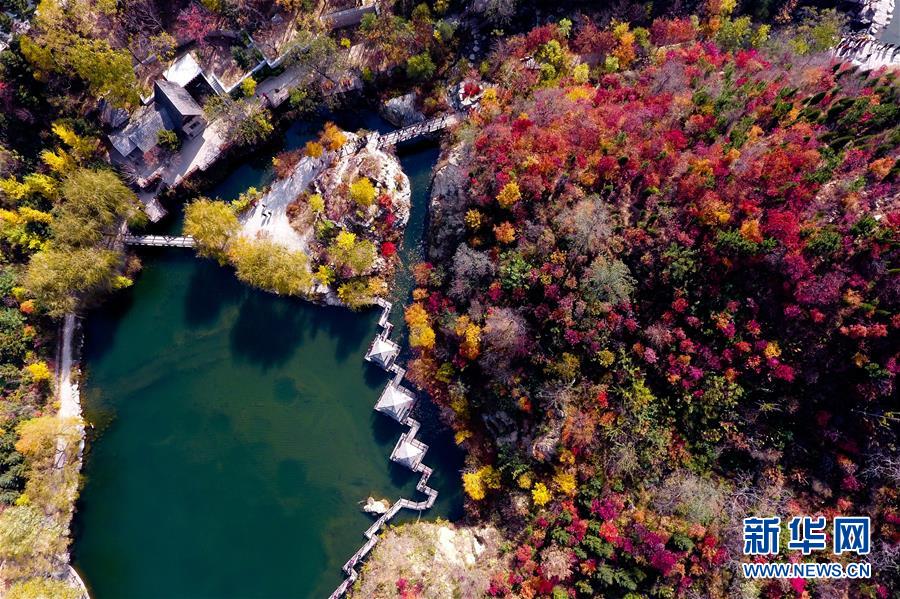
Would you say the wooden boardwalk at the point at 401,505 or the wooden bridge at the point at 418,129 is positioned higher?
the wooden bridge at the point at 418,129

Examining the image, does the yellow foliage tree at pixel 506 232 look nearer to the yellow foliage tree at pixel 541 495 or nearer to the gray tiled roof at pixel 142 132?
the yellow foliage tree at pixel 541 495

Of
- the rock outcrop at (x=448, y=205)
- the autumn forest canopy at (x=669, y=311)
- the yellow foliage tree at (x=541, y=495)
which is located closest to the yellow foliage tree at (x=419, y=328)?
the autumn forest canopy at (x=669, y=311)

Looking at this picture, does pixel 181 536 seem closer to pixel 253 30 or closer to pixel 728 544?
pixel 728 544

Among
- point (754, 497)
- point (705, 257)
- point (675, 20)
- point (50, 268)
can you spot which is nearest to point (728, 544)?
point (754, 497)

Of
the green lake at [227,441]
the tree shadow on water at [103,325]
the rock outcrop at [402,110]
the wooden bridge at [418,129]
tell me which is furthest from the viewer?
the rock outcrop at [402,110]

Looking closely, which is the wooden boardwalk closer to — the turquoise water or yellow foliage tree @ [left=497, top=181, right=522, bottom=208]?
yellow foliage tree @ [left=497, top=181, right=522, bottom=208]

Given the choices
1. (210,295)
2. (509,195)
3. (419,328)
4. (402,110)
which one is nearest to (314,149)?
(402,110)

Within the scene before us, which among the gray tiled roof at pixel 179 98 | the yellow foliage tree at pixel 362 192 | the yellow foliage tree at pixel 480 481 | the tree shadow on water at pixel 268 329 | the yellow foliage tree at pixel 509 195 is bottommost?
the yellow foliage tree at pixel 480 481
